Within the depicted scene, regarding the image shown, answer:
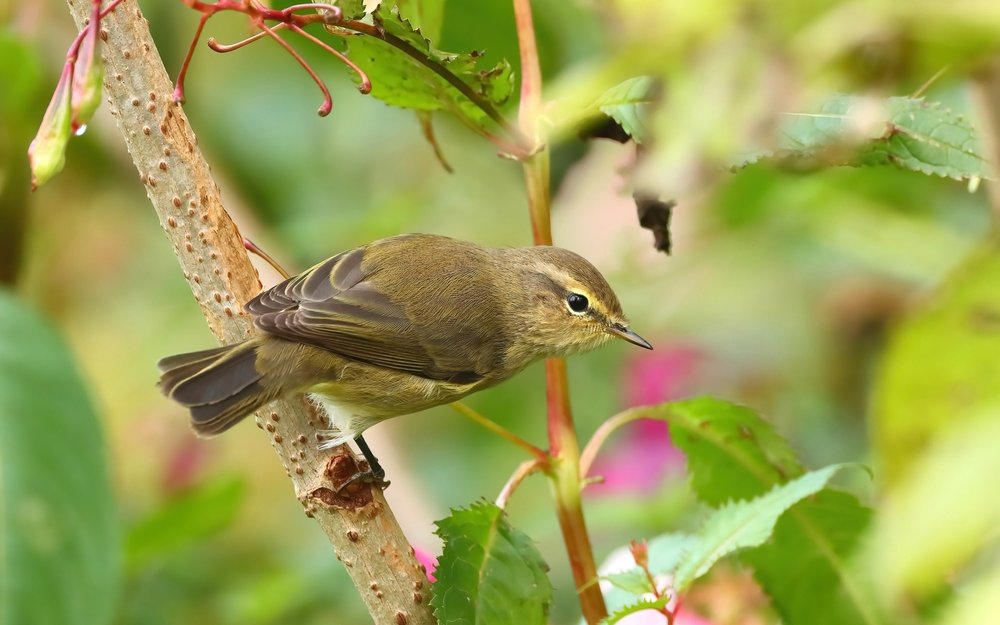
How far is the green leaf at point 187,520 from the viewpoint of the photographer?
10.9 feet

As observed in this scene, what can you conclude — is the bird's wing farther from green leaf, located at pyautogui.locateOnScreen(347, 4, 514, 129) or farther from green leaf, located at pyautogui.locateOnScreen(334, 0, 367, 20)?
green leaf, located at pyautogui.locateOnScreen(334, 0, 367, 20)

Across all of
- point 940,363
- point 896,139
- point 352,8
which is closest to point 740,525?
point 896,139

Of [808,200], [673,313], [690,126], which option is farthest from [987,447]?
[673,313]

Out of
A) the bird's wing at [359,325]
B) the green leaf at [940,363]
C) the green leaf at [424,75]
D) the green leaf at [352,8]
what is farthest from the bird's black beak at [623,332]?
the green leaf at [940,363]

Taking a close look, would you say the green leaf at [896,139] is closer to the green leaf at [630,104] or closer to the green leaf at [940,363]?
the green leaf at [630,104]

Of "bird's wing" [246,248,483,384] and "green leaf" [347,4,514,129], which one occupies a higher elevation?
"bird's wing" [246,248,483,384]

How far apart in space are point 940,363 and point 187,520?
2.64 meters

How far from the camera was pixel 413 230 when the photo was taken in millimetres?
4512

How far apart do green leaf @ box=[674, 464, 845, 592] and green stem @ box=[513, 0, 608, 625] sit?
0.17 m

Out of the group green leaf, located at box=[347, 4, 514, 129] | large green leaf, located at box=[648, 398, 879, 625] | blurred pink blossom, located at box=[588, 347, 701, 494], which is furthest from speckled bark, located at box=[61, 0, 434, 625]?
blurred pink blossom, located at box=[588, 347, 701, 494]

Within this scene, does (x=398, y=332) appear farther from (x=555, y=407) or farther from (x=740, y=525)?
(x=740, y=525)

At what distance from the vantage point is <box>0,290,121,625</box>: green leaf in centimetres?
260

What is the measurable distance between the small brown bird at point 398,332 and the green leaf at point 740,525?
70cm

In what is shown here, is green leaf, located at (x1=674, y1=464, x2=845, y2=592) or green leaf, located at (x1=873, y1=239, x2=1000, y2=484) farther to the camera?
green leaf, located at (x1=674, y1=464, x2=845, y2=592)
